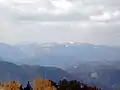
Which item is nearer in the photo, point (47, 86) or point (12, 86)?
point (12, 86)

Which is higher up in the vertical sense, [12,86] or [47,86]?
[12,86]

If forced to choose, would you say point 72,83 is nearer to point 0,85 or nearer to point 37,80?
point 37,80

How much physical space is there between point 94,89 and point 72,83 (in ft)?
24.7

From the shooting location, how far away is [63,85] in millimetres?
83875

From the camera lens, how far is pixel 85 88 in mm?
89688

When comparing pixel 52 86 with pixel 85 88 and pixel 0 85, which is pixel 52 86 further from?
pixel 0 85

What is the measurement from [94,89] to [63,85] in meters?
9.97

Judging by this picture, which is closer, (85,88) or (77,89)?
(77,89)

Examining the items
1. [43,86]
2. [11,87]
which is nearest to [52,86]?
[43,86]

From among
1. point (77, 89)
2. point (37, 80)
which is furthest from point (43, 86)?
point (77, 89)

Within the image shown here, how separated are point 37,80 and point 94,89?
511 inches

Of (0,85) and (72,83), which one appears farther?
(0,85)

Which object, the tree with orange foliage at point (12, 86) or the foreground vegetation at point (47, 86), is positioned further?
the tree with orange foliage at point (12, 86)

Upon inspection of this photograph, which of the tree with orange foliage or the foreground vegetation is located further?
the tree with orange foliage
